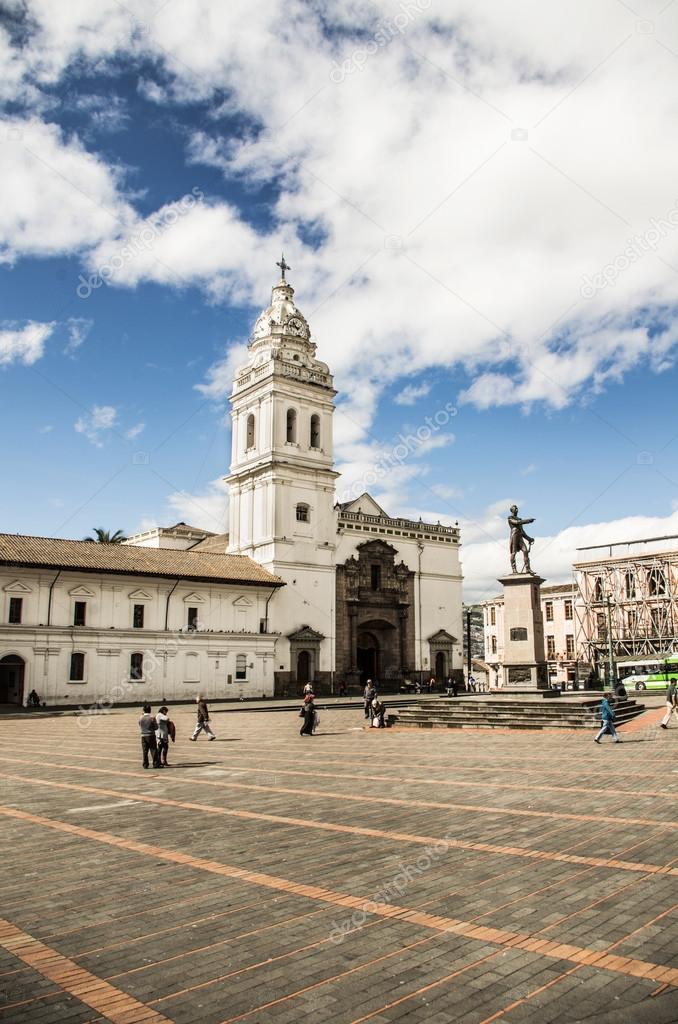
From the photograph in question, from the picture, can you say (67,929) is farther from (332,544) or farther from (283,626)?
(332,544)

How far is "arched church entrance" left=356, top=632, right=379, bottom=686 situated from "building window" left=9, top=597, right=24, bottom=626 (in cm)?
2403

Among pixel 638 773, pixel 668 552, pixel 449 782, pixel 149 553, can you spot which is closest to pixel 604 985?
pixel 449 782

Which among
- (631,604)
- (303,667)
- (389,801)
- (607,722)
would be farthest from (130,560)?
(631,604)

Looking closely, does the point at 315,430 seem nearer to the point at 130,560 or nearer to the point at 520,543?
the point at 130,560

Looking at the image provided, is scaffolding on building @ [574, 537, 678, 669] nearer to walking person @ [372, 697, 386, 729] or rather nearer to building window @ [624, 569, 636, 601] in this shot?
building window @ [624, 569, 636, 601]

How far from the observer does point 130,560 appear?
44125mm

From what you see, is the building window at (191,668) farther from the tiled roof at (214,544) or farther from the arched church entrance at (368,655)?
the tiled roof at (214,544)

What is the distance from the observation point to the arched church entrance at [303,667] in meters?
50.6

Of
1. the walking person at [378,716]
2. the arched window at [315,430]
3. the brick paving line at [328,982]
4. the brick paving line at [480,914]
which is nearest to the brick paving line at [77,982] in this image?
the brick paving line at [480,914]

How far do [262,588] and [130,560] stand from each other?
8.69 metres

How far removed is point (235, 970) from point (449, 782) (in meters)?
8.14

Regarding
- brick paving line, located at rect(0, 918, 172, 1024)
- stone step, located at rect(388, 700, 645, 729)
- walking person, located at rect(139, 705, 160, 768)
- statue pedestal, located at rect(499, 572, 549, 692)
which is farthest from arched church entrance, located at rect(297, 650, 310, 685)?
brick paving line, located at rect(0, 918, 172, 1024)

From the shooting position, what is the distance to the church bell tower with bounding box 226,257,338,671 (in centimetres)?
5138

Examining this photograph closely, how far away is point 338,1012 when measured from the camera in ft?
14.7
